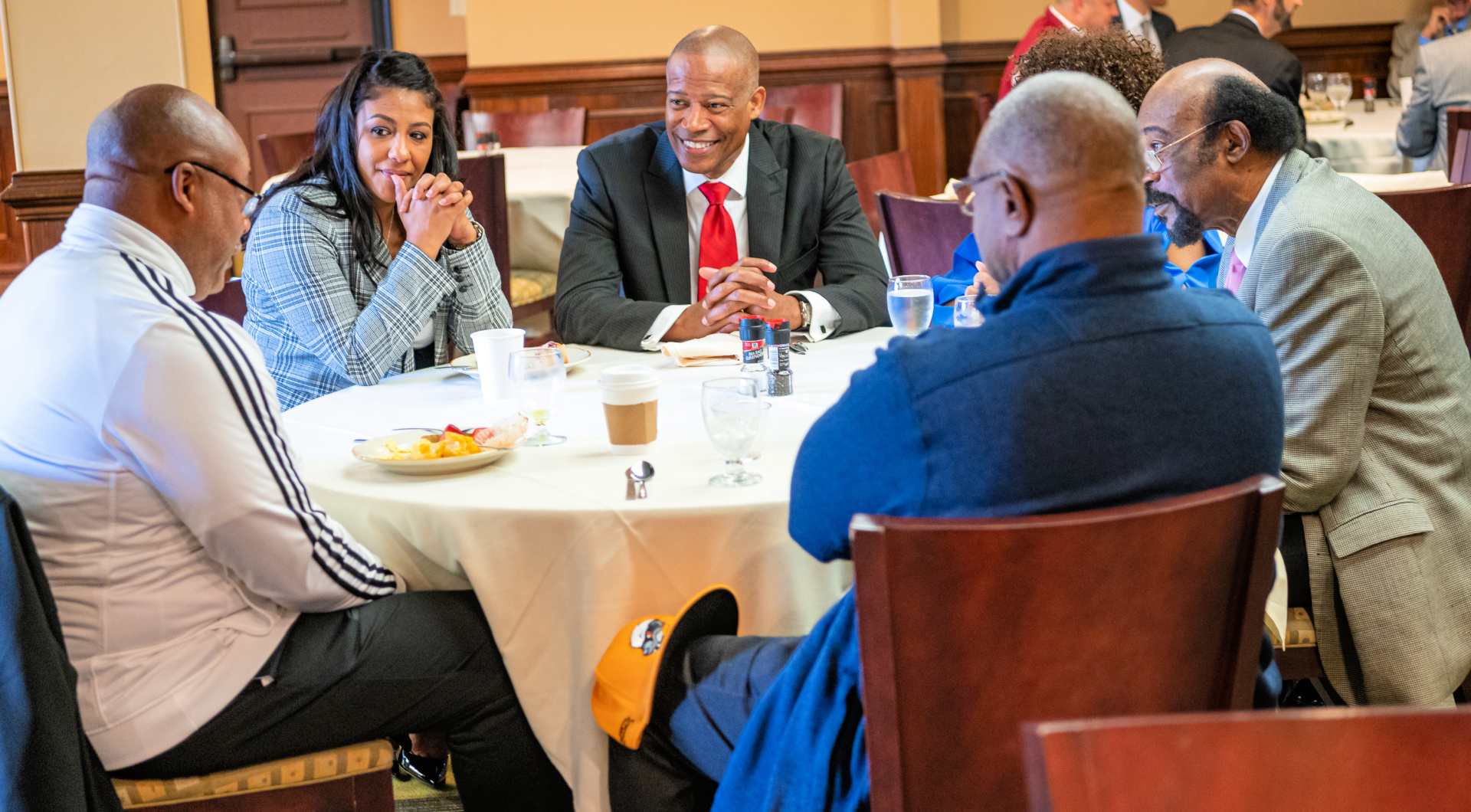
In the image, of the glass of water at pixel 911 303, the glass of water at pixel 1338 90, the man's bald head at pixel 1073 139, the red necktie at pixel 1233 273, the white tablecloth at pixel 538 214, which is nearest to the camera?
the man's bald head at pixel 1073 139

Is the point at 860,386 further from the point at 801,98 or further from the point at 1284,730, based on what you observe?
the point at 801,98

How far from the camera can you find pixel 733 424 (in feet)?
4.95

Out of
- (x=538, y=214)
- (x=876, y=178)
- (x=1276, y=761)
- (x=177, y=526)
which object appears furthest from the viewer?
(x=538, y=214)

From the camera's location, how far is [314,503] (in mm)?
1489

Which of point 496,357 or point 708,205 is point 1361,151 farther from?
point 496,357

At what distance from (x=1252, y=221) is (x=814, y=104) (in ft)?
14.2

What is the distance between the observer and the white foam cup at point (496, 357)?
194 cm

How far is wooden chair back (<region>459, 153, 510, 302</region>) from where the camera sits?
3580mm

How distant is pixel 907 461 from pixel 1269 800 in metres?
0.49

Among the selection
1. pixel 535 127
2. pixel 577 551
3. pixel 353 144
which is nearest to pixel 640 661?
pixel 577 551

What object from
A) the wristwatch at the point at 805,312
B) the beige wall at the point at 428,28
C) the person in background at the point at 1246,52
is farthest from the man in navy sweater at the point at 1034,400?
the beige wall at the point at 428,28

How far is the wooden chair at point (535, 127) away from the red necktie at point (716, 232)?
3.10 metres

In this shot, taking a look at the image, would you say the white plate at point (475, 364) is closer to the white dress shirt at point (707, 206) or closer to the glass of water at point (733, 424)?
the white dress shirt at point (707, 206)

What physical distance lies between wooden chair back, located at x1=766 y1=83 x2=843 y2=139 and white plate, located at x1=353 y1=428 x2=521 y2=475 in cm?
446
